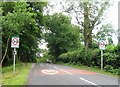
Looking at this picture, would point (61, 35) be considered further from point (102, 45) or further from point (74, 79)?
point (74, 79)

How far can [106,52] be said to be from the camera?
28172mm

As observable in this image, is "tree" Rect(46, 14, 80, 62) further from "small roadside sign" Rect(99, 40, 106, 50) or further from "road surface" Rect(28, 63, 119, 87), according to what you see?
"road surface" Rect(28, 63, 119, 87)

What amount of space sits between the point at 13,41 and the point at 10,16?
4758 millimetres

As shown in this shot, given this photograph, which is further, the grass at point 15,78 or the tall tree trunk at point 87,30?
the tall tree trunk at point 87,30

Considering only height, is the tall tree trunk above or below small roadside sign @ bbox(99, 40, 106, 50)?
above

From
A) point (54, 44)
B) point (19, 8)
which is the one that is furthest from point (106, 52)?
point (54, 44)

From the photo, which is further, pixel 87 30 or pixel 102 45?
pixel 87 30

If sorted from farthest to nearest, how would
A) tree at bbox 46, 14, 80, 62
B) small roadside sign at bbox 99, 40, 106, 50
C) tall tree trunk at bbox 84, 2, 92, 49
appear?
tree at bbox 46, 14, 80, 62 → tall tree trunk at bbox 84, 2, 92, 49 → small roadside sign at bbox 99, 40, 106, 50

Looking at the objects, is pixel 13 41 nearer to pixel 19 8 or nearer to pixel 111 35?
pixel 19 8

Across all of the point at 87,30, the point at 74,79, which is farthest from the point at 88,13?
the point at 74,79

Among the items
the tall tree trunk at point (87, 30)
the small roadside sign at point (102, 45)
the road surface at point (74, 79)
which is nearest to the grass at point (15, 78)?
the road surface at point (74, 79)

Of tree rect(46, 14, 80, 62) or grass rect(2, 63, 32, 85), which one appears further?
tree rect(46, 14, 80, 62)

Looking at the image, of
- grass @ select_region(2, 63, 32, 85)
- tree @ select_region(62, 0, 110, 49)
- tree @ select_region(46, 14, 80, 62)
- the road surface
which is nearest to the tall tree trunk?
tree @ select_region(62, 0, 110, 49)

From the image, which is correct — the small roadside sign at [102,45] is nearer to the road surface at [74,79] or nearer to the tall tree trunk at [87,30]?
the road surface at [74,79]
